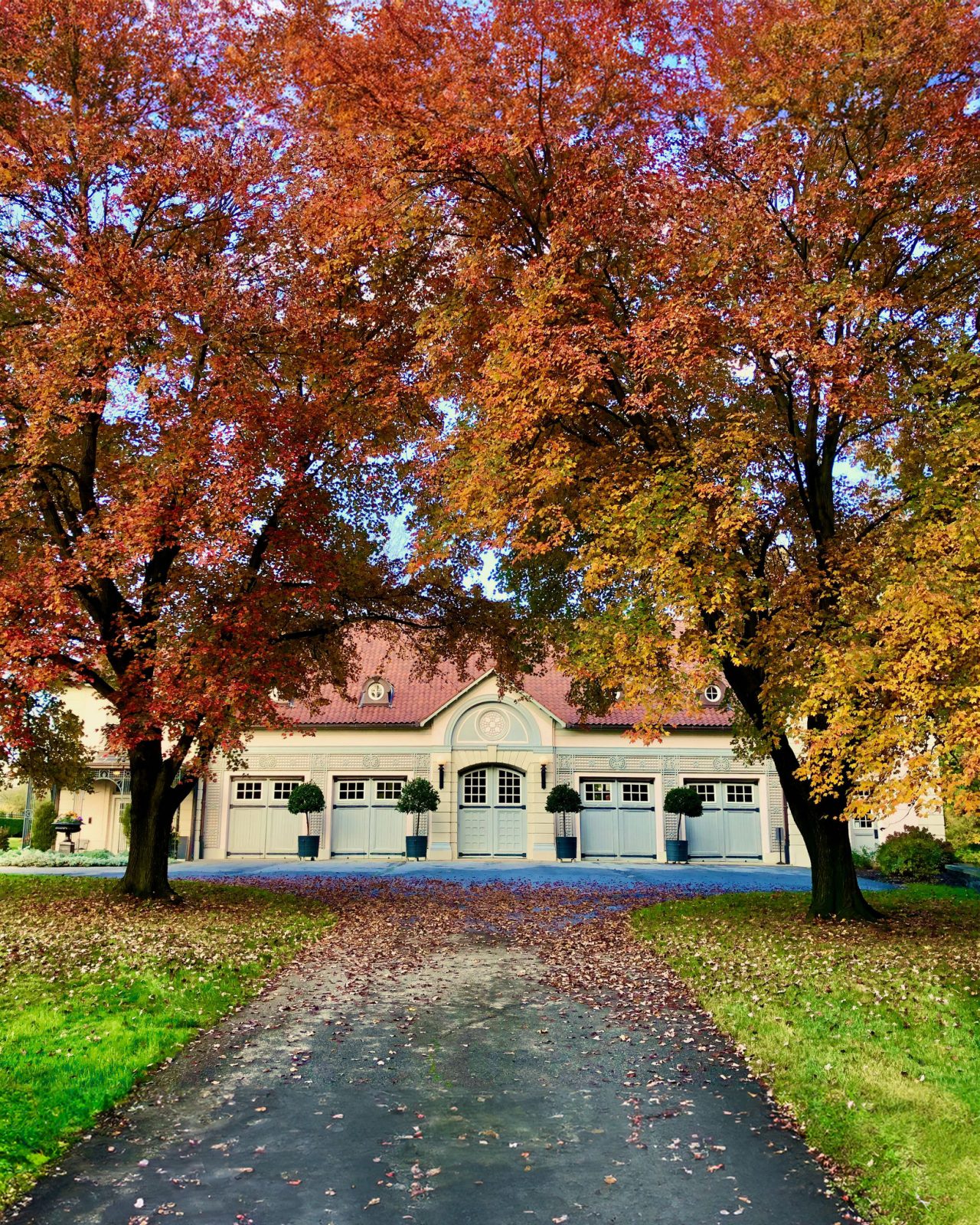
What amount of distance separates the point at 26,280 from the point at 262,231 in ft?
12.5

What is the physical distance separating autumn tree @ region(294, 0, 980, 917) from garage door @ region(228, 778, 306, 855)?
18086 mm

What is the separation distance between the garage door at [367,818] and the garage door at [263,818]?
121cm

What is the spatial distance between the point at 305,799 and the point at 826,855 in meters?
17.2

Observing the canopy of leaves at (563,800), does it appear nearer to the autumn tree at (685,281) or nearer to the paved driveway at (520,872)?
the paved driveway at (520,872)

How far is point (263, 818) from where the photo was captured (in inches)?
1113

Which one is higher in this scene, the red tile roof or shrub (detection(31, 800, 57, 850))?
the red tile roof

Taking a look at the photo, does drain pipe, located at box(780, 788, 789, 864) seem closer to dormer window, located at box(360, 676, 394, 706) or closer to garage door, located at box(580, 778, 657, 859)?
garage door, located at box(580, 778, 657, 859)

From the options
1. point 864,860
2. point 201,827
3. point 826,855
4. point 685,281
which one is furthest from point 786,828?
point 685,281

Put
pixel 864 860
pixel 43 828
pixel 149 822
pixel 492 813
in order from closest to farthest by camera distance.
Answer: pixel 149 822 < pixel 864 860 < pixel 43 828 < pixel 492 813

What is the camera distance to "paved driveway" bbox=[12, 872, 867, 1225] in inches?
173

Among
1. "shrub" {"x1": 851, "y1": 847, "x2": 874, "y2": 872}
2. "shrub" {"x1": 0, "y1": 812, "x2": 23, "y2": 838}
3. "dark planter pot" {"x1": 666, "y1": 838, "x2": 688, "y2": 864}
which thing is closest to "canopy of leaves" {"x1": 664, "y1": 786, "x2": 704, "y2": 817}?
"dark planter pot" {"x1": 666, "y1": 838, "x2": 688, "y2": 864}

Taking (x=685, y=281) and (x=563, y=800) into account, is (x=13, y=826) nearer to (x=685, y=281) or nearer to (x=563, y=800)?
(x=563, y=800)

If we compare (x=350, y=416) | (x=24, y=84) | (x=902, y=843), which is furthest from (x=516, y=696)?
(x=24, y=84)

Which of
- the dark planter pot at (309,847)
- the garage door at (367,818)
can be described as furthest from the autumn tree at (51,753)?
the garage door at (367,818)
